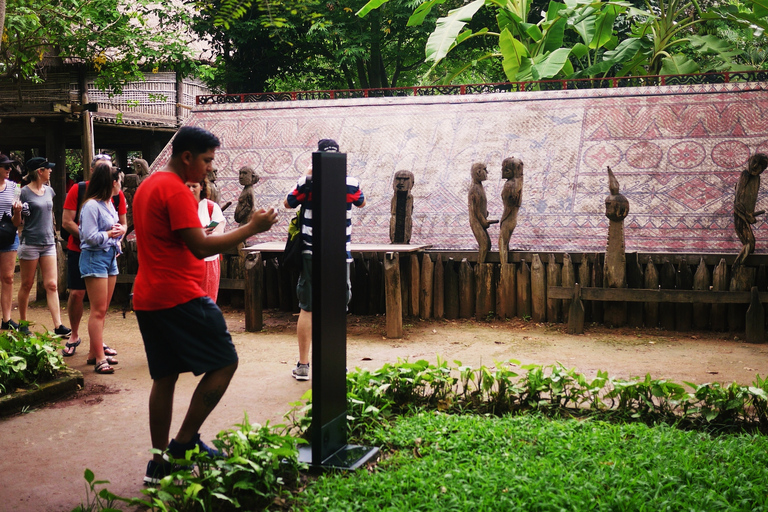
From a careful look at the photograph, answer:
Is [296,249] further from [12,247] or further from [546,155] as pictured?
[546,155]

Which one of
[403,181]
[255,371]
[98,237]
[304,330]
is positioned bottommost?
[255,371]

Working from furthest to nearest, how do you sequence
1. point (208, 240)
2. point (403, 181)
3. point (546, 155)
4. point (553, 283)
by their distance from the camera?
point (546, 155) < point (403, 181) < point (553, 283) < point (208, 240)

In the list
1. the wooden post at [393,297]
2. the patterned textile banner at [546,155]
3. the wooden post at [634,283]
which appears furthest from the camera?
the patterned textile banner at [546,155]

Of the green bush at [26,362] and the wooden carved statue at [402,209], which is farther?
the wooden carved statue at [402,209]

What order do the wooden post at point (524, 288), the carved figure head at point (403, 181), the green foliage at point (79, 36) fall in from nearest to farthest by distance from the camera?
the wooden post at point (524, 288)
the carved figure head at point (403, 181)
the green foliage at point (79, 36)

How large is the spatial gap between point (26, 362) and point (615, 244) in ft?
18.9

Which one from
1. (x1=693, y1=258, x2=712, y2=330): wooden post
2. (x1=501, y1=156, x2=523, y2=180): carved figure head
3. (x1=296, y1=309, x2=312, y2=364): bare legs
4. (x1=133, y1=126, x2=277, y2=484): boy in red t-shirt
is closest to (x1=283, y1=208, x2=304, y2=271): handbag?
(x1=296, y1=309, x2=312, y2=364): bare legs

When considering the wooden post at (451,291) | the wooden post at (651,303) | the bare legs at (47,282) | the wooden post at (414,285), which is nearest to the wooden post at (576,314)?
the wooden post at (651,303)

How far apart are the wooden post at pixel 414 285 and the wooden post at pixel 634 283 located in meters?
2.35

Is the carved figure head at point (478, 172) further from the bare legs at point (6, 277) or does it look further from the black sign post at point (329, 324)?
the bare legs at point (6, 277)

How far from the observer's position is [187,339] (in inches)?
133

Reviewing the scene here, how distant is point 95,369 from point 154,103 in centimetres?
1300

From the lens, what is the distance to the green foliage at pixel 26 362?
5.12 metres

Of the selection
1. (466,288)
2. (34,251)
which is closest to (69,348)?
(34,251)
